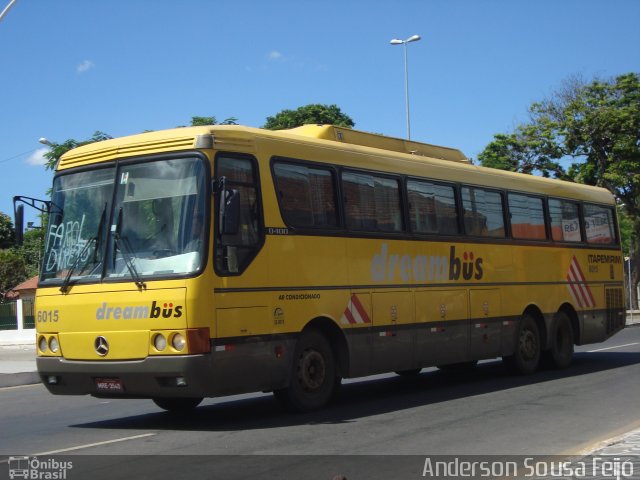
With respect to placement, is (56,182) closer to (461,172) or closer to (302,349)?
(302,349)

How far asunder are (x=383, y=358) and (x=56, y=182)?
5014 millimetres

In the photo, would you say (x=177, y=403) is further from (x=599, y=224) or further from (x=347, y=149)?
(x=599, y=224)

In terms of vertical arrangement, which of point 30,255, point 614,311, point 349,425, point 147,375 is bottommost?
point 349,425

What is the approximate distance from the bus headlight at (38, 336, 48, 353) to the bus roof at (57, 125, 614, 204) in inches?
86.2

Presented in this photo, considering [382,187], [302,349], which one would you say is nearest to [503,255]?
[382,187]

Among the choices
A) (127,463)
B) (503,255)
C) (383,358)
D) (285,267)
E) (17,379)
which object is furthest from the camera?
(17,379)

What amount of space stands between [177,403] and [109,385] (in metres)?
1.83

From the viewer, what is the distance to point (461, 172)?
581 inches

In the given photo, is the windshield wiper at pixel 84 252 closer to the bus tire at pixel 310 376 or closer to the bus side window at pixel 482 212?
the bus tire at pixel 310 376

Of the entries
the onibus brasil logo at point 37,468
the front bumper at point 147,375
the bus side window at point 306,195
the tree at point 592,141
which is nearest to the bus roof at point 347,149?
the bus side window at point 306,195

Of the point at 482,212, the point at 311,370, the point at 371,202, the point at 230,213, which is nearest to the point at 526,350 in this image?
the point at 482,212

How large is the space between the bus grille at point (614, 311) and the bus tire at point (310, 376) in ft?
31.3

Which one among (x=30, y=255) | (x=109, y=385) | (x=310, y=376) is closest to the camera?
(x=109, y=385)

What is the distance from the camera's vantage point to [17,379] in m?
18.4
